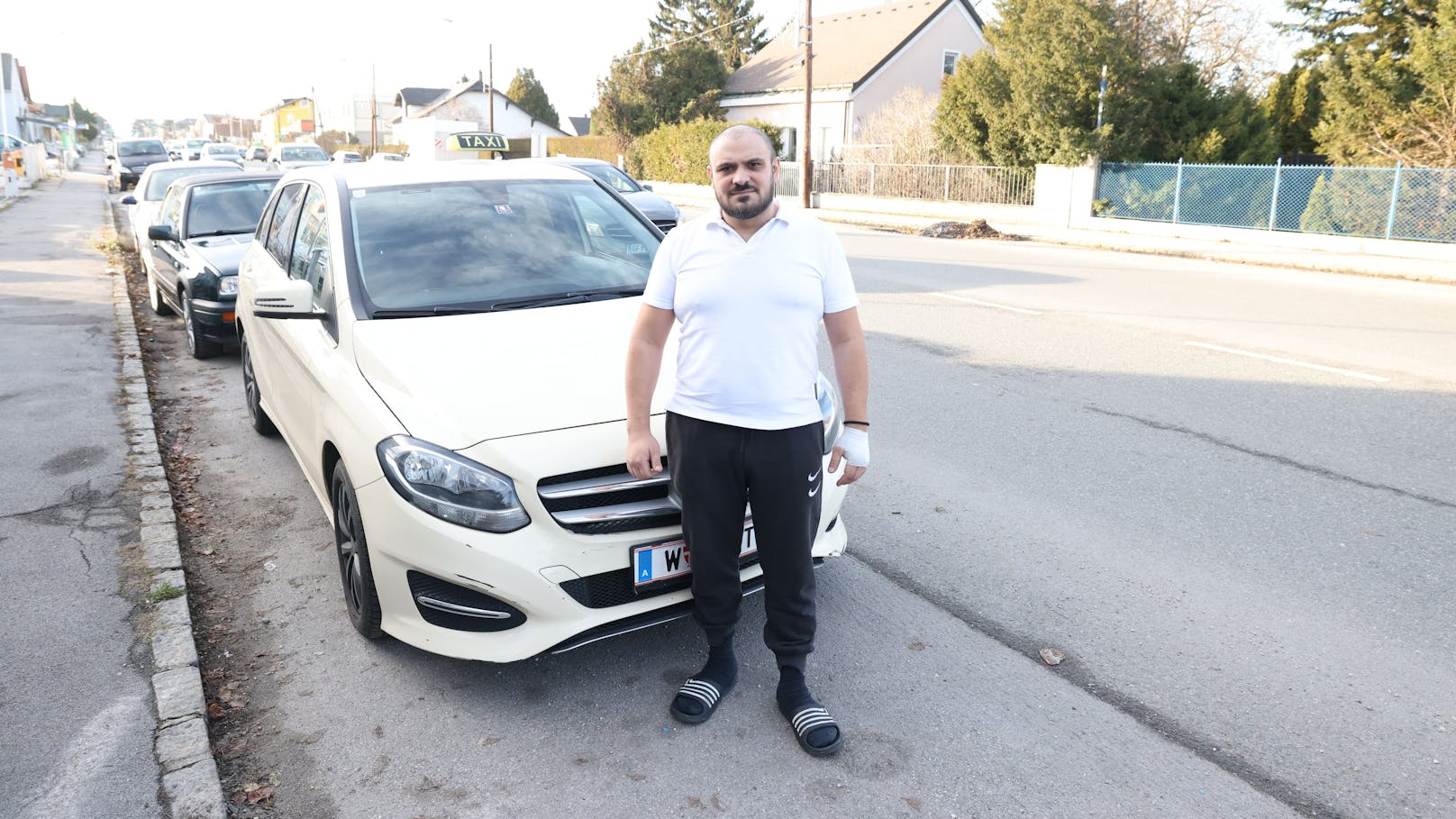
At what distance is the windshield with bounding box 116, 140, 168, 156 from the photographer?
4066 cm

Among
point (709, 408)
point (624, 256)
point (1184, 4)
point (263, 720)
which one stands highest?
point (1184, 4)

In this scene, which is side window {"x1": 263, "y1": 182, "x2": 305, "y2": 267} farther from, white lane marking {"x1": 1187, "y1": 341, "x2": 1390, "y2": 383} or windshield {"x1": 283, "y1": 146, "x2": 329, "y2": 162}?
windshield {"x1": 283, "y1": 146, "x2": 329, "y2": 162}

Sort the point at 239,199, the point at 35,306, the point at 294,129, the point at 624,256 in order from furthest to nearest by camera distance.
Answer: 1. the point at 294,129
2. the point at 35,306
3. the point at 239,199
4. the point at 624,256

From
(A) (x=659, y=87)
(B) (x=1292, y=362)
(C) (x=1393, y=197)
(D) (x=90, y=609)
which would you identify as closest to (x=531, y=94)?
(A) (x=659, y=87)

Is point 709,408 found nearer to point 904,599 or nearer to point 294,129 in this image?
point 904,599

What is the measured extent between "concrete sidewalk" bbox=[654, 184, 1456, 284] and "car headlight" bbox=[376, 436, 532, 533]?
369 inches

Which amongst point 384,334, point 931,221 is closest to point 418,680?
point 384,334

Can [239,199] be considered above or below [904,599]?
above

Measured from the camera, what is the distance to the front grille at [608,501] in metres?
3.25

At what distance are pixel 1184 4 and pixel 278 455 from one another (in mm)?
25114

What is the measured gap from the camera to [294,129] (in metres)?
113

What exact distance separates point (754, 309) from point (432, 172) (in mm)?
2838

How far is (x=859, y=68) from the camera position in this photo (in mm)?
43031

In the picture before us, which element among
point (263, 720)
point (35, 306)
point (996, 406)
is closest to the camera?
point (263, 720)
